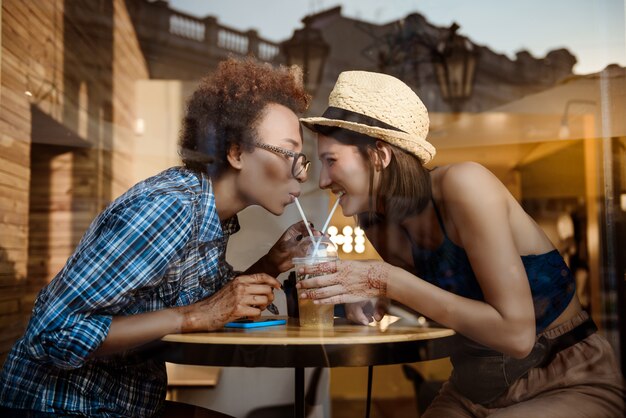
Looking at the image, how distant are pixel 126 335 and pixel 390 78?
1157 mm

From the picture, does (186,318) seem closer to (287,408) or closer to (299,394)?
(299,394)

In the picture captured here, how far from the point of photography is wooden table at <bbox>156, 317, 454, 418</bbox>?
1712 mm

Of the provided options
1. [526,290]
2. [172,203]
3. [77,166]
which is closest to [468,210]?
[526,290]

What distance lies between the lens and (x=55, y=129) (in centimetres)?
272

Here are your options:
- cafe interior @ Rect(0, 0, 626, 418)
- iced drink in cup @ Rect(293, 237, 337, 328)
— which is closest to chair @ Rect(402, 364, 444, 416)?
cafe interior @ Rect(0, 0, 626, 418)

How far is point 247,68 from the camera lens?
2248 mm

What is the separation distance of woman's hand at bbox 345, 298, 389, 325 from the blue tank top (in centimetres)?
15

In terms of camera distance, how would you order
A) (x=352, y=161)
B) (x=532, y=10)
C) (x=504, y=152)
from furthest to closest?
(x=532, y=10), (x=504, y=152), (x=352, y=161)

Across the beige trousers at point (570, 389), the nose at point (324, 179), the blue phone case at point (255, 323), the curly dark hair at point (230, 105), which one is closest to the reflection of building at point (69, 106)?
the curly dark hair at point (230, 105)

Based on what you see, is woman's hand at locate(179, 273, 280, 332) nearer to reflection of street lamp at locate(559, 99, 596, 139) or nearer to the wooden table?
the wooden table

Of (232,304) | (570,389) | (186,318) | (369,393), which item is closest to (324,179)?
(232,304)

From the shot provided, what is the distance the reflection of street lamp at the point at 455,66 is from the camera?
8.30 feet

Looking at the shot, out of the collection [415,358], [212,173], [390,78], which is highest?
[390,78]

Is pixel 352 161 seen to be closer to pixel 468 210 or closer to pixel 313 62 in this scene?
pixel 468 210
